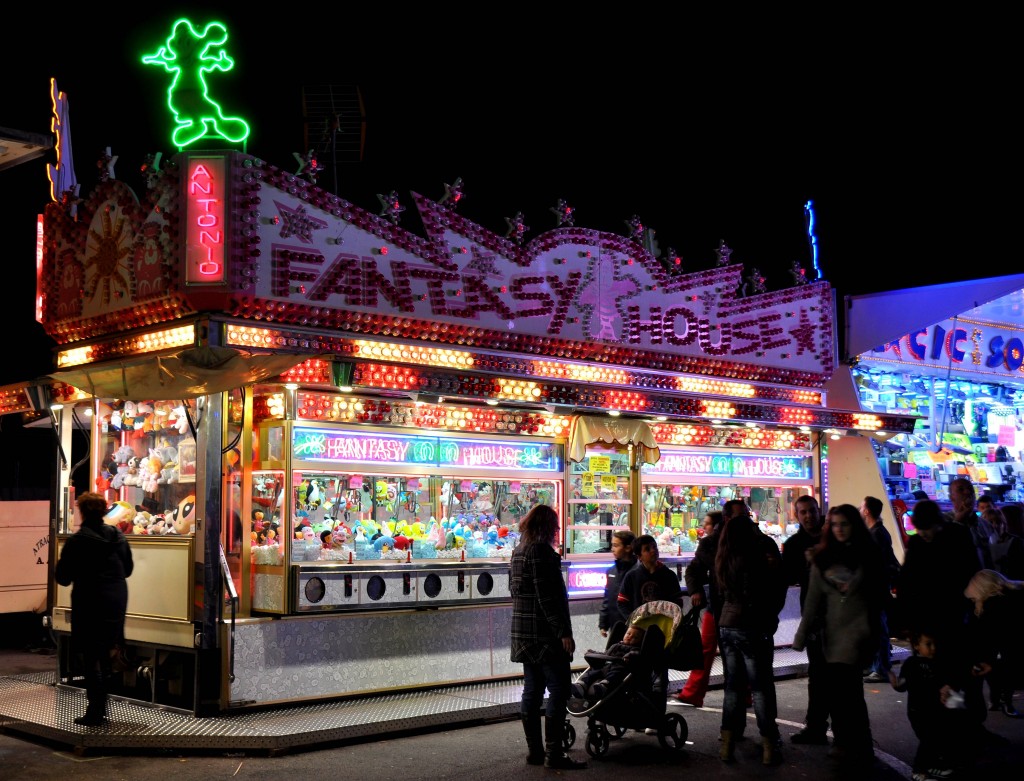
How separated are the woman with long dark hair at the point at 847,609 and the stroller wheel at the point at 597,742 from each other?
5.62 feet

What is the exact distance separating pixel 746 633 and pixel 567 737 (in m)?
1.62

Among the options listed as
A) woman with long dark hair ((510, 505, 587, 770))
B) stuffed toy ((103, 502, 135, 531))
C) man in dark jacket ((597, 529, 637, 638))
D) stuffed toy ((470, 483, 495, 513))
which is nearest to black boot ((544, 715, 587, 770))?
woman with long dark hair ((510, 505, 587, 770))

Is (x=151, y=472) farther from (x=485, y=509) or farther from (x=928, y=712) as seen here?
(x=928, y=712)

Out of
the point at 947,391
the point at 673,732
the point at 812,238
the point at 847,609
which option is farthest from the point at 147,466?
the point at 947,391

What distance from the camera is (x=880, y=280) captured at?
54.3 ft

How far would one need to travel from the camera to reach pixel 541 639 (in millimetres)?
8141

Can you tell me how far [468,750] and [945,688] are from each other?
3.75 metres

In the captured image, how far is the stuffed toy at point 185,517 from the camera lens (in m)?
10.7

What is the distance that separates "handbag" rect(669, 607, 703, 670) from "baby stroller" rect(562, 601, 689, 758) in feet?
0.13

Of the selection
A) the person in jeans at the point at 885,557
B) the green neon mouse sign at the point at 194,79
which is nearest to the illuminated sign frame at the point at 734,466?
the person in jeans at the point at 885,557

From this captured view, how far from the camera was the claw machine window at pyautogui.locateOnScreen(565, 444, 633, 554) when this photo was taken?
13.5m

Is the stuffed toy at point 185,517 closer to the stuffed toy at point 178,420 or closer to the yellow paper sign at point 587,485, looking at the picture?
the stuffed toy at point 178,420

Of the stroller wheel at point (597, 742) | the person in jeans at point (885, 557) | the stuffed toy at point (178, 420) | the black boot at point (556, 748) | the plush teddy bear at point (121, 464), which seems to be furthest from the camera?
the person in jeans at point (885, 557)

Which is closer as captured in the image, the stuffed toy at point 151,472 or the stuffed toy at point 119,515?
the stuffed toy at point 151,472
